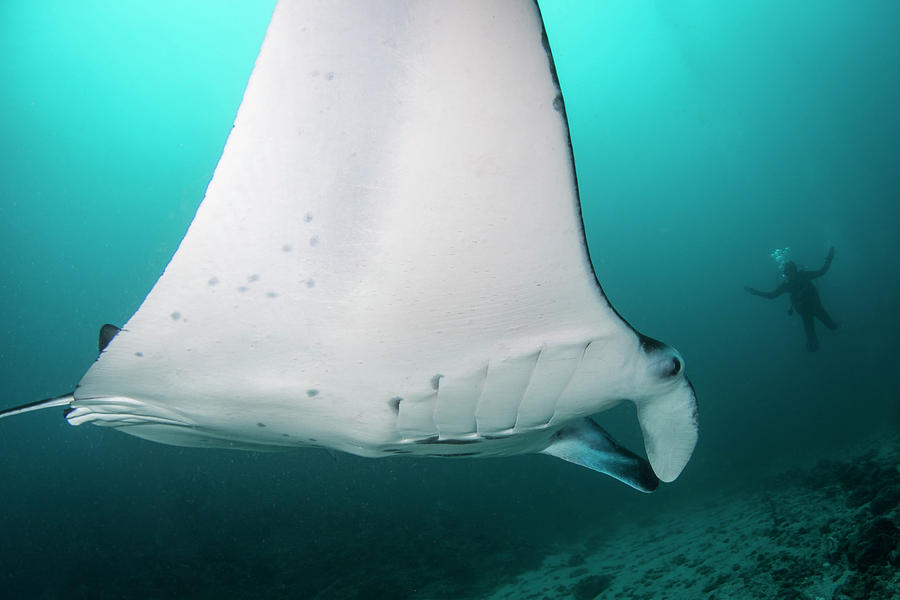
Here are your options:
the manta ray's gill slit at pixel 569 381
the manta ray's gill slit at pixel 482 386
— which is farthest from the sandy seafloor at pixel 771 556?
the manta ray's gill slit at pixel 482 386

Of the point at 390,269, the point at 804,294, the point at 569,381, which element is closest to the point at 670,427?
the point at 569,381

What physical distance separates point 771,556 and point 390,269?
429 cm

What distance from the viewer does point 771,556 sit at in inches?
138

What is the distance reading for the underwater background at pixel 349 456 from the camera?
27.6 ft

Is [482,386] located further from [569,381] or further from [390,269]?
[390,269]

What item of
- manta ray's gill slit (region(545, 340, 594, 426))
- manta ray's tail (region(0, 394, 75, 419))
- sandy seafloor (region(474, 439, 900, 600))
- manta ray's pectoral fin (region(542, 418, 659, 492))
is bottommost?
sandy seafloor (region(474, 439, 900, 600))

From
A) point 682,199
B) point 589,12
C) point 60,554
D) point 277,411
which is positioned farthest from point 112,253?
point 682,199

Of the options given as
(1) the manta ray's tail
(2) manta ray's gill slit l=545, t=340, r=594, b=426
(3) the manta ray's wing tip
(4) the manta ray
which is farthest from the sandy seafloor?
(1) the manta ray's tail

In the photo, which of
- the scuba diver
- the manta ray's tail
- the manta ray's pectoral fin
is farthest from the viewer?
the scuba diver

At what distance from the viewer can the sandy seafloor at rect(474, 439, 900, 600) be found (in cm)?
253

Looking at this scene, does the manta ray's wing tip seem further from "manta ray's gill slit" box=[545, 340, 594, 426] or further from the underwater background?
the underwater background

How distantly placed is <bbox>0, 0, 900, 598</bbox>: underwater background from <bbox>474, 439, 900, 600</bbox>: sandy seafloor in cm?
169

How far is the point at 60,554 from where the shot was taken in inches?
388

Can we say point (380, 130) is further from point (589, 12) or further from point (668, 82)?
point (668, 82)
